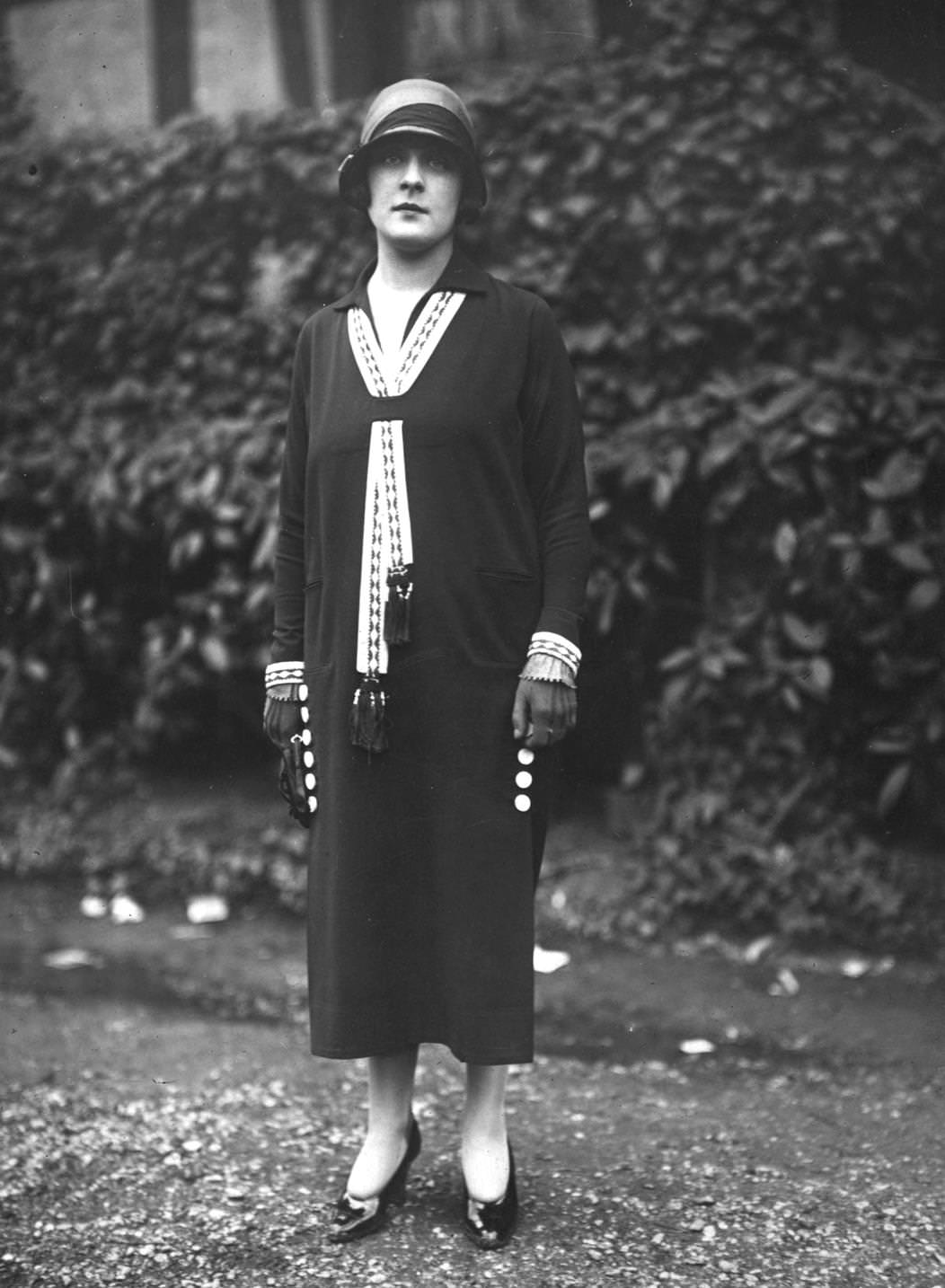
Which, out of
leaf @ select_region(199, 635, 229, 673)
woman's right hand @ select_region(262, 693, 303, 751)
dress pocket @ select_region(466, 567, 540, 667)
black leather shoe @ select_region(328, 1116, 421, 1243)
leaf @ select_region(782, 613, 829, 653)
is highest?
dress pocket @ select_region(466, 567, 540, 667)

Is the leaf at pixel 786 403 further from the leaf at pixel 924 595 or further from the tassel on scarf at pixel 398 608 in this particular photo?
the tassel on scarf at pixel 398 608

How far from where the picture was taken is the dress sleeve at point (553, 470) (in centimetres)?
259

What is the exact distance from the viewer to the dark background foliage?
408 cm

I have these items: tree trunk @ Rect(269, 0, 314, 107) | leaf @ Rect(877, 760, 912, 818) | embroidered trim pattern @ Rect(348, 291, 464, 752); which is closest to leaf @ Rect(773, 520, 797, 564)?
leaf @ Rect(877, 760, 912, 818)

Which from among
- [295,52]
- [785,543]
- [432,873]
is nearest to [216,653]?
[785,543]

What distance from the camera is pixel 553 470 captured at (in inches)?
103

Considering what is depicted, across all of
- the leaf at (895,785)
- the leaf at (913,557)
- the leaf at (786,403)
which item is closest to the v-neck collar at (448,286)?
the leaf at (786,403)

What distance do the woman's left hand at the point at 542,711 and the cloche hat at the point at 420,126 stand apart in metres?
0.95

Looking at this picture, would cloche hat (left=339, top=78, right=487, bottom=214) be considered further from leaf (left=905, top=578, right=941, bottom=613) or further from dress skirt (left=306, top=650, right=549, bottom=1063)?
leaf (left=905, top=578, right=941, bottom=613)

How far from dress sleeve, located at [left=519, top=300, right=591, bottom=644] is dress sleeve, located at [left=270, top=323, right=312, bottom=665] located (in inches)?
17.7

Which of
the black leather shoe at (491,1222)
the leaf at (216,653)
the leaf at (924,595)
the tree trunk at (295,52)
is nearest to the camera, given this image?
the black leather shoe at (491,1222)

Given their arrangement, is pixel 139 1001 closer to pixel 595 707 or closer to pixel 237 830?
pixel 237 830

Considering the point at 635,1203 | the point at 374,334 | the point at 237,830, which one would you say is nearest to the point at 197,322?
the point at 237,830

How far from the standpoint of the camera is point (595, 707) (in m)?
4.85
